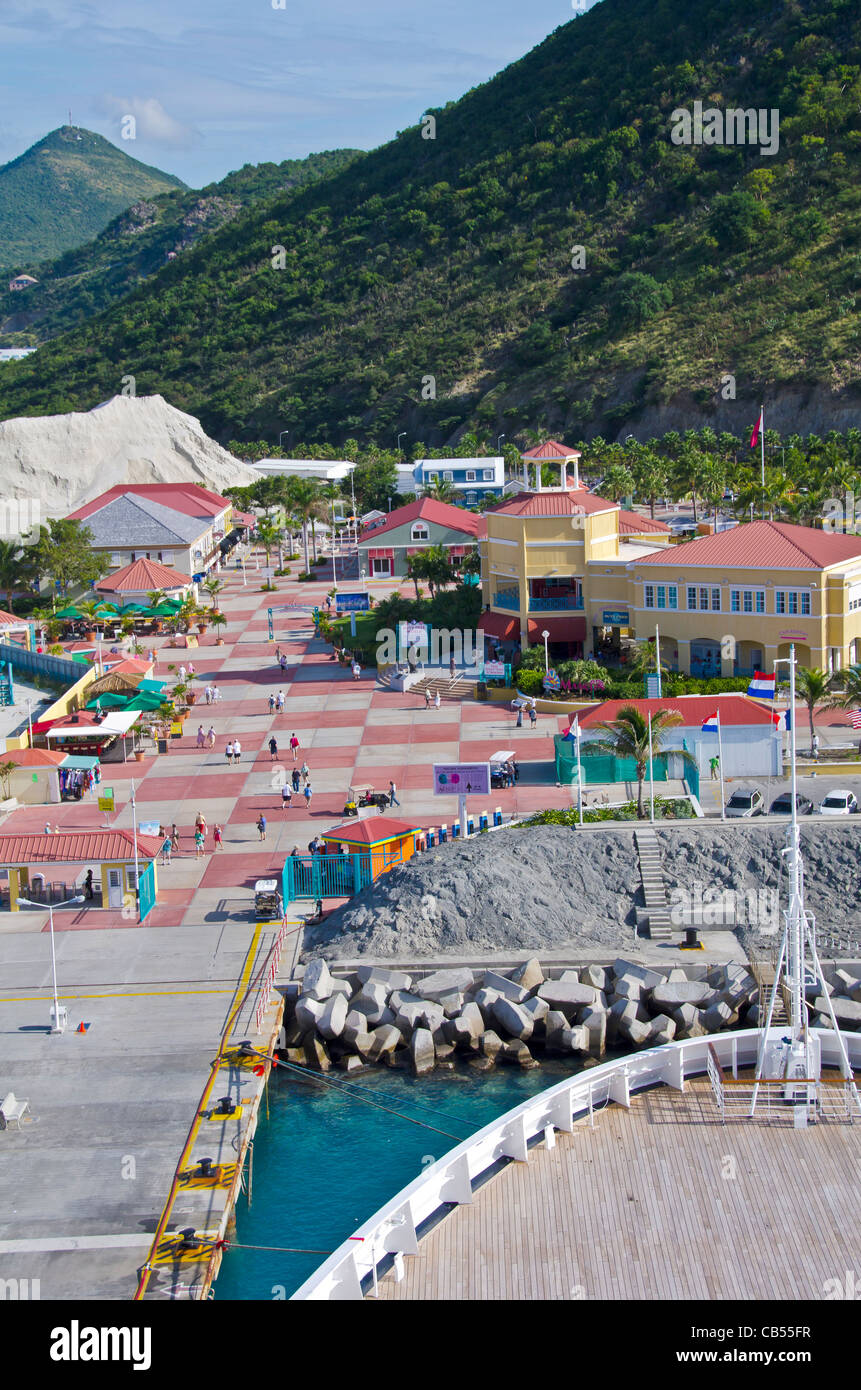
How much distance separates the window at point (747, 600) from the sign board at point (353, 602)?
26.6 meters

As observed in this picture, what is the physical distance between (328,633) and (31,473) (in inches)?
2200

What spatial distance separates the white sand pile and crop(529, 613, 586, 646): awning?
214ft

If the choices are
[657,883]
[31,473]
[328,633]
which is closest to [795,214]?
[31,473]

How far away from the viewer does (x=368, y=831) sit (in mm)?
40875

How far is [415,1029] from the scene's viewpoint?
107ft

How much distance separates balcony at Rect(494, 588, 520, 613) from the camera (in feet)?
222

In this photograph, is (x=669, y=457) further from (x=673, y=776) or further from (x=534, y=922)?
(x=534, y=922)

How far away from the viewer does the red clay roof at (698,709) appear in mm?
48031

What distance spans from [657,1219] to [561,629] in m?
46.8

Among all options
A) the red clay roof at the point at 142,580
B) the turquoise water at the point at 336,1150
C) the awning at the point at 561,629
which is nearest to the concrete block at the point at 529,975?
the turquoise water at the point at 336,1150

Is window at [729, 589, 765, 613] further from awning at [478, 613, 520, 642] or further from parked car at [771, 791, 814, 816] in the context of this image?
parked car at [771, 791, 814, 816]

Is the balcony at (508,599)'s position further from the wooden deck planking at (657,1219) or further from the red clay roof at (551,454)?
the wooden deck planking at (657,1219)

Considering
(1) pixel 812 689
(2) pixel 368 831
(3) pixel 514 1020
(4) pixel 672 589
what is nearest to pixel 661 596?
(4) pixel 672 589

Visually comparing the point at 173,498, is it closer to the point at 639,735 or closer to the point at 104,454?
the point at 104,454
